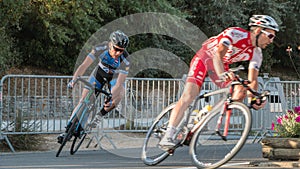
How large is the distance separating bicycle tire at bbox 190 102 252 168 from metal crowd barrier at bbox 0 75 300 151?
16.5ft

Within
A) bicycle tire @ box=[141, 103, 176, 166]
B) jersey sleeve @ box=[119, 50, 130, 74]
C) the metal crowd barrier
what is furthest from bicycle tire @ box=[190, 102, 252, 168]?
the metal crowd barrier

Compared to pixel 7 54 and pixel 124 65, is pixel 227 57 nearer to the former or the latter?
pixel 124 65

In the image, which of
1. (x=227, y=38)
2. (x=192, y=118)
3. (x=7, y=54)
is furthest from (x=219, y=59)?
(x=7, y=54)

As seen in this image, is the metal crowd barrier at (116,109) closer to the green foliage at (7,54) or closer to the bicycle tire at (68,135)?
the bicycle tire at (68,135)

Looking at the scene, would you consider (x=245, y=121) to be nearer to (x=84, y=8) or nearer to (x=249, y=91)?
(x=249, y=91)

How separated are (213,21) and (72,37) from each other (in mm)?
7081

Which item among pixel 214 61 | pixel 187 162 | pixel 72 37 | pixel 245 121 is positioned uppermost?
pixel 72 37

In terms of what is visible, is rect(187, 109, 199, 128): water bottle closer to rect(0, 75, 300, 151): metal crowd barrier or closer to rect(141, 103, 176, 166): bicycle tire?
rect(141, 103, 176, 166): bicycle tire

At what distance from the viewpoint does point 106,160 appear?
993cm

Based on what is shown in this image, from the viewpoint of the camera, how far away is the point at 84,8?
25.3 metres

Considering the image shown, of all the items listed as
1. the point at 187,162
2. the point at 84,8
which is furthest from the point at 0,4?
the point at 187,162

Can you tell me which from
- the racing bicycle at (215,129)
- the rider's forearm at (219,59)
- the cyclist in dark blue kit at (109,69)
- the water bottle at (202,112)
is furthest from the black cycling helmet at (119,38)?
the rider's forearm at (219,59)

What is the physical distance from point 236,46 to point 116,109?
22.6 feet

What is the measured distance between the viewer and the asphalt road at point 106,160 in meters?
8.98
